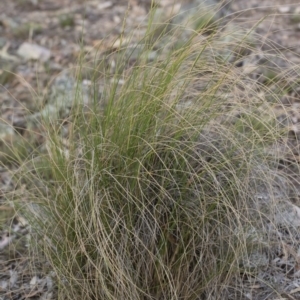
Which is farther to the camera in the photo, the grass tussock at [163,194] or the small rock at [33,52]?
the small rock at [33,52]

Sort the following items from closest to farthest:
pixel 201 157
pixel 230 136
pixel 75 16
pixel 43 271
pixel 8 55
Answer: pixel 201 157 < pixel 230 136 < pixel 43 271 < pixel 8 55 < pixel 75 16

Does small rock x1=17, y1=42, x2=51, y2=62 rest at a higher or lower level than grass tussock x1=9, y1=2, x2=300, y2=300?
lower

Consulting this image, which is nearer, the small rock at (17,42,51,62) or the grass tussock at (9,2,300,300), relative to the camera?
the grass tussock at (9,2,300,300)

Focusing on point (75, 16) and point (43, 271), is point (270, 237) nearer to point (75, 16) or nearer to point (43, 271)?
point (43, 271)

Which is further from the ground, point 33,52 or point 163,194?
point 163,194

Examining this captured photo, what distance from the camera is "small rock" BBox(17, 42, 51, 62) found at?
209 inches

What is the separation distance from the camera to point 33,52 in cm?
540

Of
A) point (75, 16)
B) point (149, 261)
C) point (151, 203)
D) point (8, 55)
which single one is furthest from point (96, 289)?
point (75, 16)

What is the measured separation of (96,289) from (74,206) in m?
0.36

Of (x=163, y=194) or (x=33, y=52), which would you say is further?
(x=33, y=52)

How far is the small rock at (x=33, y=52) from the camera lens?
5316 mm

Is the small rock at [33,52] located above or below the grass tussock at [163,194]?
below

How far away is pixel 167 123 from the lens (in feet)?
8.34

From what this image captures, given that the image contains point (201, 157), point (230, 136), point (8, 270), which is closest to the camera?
point (201, 157)
